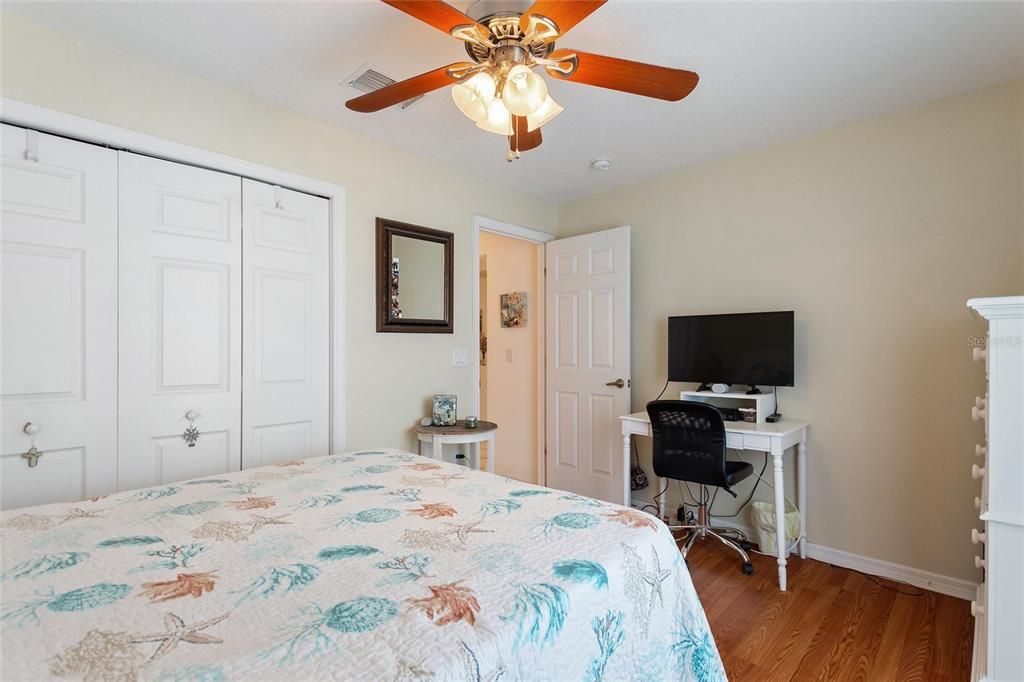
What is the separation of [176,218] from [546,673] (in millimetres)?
2340

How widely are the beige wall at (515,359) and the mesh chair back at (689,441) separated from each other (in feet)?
4.77

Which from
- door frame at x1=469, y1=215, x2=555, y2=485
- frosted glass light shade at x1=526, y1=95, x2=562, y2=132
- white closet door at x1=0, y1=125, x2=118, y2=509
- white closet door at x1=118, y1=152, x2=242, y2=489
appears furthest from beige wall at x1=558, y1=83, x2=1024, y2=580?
white closet door at x1=0, y1=125, x2=118, y2=509

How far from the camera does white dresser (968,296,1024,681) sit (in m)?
1.54

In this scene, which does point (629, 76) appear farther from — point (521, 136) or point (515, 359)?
point (515, 359)

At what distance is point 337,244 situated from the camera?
2.76 metres

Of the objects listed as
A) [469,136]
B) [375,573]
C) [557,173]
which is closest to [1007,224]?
[557,173]

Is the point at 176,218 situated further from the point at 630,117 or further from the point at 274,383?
the point at 630,117

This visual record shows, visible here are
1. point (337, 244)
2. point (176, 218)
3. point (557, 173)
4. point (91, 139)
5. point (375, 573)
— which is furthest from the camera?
point (557, 173)

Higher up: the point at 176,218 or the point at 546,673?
the point at 176,218

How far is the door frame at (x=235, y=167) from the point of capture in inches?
73.9

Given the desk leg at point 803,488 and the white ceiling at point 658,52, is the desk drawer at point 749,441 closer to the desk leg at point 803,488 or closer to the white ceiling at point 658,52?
the desk leg at point 803,488

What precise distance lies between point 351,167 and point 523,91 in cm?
162

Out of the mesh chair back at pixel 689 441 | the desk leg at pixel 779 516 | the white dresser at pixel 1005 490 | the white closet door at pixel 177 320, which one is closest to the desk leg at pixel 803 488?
the desk leg at pixel 779 516

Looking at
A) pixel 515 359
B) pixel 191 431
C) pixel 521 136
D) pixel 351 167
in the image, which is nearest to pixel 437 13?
pixel 521 136
